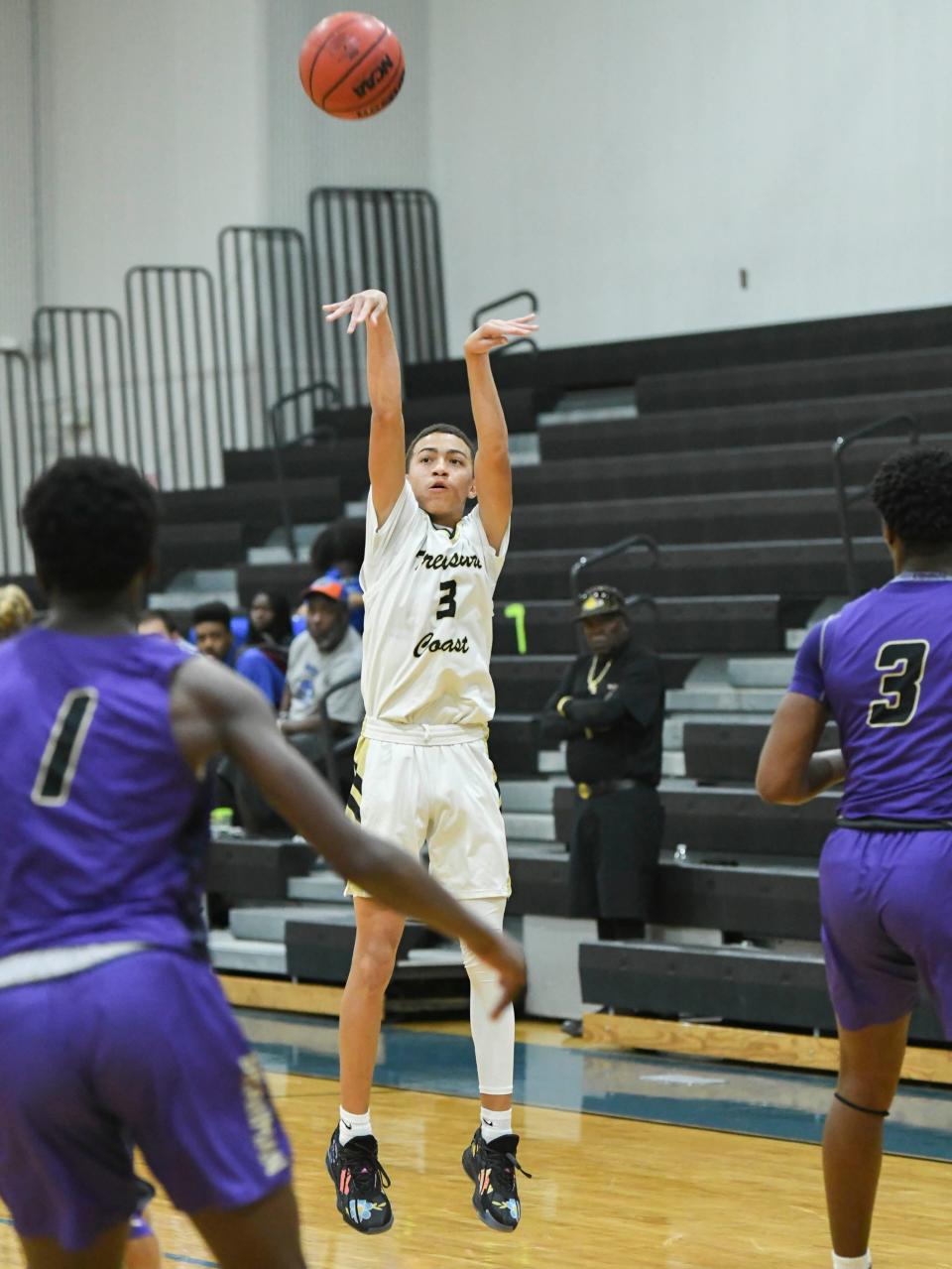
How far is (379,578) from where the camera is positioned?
5.19 m

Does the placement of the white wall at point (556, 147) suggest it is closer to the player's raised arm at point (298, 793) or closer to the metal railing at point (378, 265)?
the metal railing at point (378, 265)

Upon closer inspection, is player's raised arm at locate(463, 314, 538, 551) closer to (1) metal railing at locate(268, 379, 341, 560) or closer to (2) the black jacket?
(2) the black jacket

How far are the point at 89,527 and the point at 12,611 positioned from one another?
86.3 inches

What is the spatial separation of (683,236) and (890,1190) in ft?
28.3

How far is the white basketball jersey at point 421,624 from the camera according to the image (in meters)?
5.13

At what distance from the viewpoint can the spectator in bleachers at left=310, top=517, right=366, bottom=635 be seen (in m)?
10.0

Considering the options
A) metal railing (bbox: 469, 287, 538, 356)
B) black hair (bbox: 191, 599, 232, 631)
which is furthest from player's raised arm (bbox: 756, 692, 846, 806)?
metal railing (bbox: 469, 287, 538, 356)

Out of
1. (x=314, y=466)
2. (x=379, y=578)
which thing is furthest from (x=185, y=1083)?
(x=314, y=466)

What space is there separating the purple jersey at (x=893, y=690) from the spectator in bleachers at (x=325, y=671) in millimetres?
5610

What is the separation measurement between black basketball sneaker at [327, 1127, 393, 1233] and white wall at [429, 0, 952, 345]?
320 inches

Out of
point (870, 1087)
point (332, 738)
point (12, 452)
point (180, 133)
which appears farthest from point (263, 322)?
point (870, 1087)

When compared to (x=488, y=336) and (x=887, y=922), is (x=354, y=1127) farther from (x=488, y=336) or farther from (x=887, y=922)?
(x=488, y=336)

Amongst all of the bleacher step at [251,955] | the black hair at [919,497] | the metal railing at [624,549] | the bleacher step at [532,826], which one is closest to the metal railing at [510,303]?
the metal railing at [624,549]

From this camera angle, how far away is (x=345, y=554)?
10102mm
